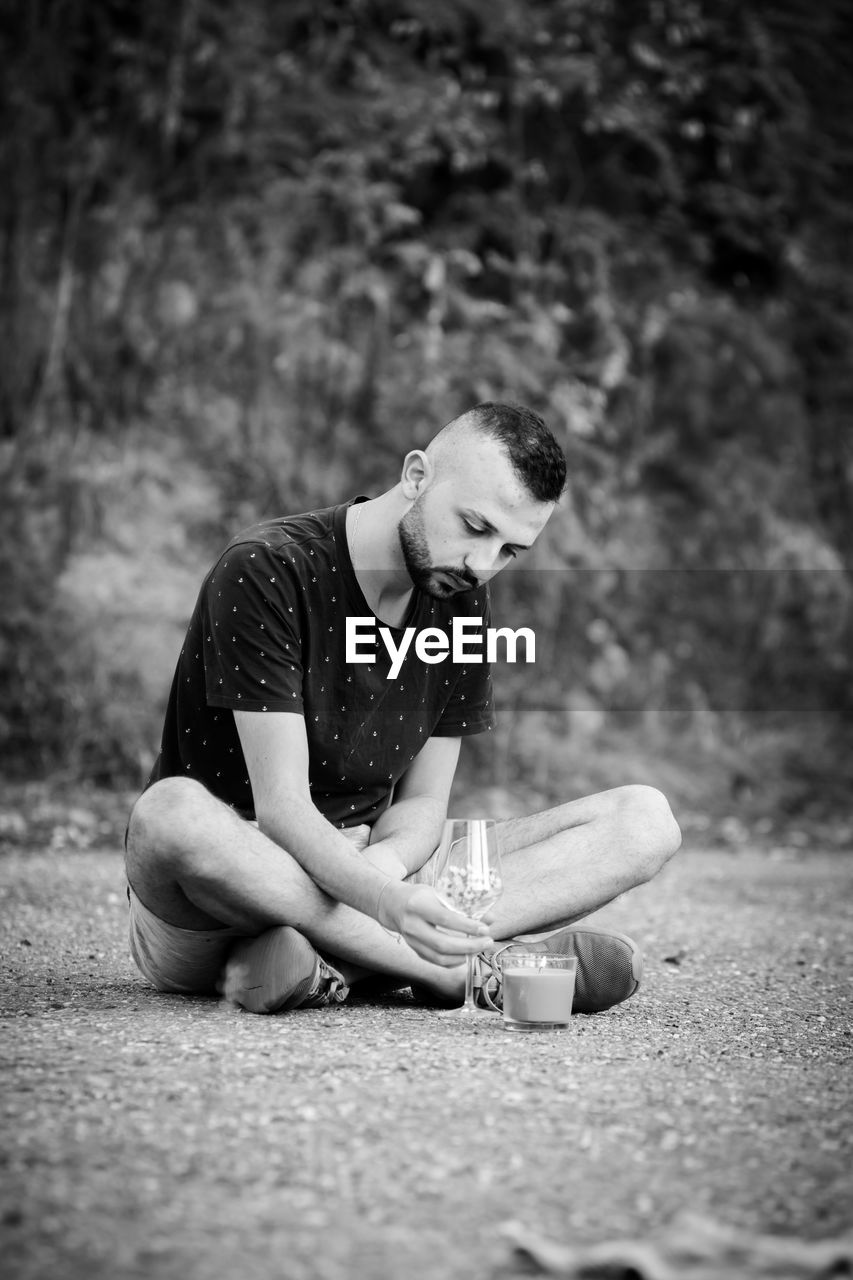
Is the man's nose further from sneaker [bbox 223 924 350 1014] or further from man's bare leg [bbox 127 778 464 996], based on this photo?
sneaker [bbox 223 924 350 1014]

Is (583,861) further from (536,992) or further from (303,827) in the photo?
(303,827)

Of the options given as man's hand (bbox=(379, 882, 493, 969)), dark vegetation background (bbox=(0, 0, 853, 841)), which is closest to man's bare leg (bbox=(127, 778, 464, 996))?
man's hand (bbox=(379, 882, 493, 969))

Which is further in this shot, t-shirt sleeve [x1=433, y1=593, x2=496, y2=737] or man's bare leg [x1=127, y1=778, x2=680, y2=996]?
t-shirt sleeve [x1=433, y1=593, x2=496, y2=737]

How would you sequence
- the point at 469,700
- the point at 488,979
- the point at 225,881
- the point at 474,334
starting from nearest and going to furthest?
the point at 225,881 → the point at 488,979 → the point at 469,700 → the point at 474,334

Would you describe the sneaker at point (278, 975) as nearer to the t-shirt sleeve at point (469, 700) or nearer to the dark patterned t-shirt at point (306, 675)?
the dark patterned t-shirt at point (306, 675)

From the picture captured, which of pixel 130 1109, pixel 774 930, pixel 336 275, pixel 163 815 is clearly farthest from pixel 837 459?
pixel 130 1109

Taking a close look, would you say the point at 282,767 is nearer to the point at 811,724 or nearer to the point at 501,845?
the point at 501,845

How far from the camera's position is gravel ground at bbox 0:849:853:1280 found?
1.86 meters

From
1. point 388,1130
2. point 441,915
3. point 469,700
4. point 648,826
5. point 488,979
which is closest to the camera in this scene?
point 388,1130

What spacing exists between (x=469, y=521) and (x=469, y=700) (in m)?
0.60

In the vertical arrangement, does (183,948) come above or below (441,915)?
below

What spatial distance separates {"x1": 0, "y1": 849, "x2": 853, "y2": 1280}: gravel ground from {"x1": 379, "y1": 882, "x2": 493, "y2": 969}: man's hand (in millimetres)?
198

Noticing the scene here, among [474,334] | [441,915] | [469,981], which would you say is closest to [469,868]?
[441,915]

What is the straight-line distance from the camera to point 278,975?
3.16m
